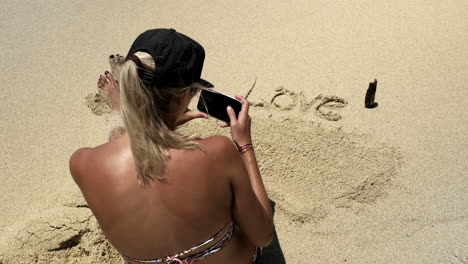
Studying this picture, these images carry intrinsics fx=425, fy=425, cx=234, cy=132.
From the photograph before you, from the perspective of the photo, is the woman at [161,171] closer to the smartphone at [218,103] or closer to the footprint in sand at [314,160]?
the smartphone at [218,103]

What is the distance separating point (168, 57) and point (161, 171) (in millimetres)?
338

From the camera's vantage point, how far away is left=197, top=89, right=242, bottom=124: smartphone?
165 cm

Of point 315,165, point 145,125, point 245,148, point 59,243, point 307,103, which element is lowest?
point 59,243

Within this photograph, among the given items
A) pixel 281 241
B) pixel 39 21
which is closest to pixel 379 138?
pixel 281 241

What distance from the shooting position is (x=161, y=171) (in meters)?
1.24

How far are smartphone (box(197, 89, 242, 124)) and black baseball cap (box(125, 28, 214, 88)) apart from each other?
1.01ft

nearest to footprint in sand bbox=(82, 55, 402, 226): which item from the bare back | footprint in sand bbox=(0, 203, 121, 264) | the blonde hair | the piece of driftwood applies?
the piece of driftwood

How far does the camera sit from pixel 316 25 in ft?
11.2

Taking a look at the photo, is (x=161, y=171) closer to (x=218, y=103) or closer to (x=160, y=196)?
(x=160, y=196)

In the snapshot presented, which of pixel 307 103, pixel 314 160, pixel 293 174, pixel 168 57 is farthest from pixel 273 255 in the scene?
pixel 168 57

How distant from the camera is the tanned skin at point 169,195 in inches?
49.7

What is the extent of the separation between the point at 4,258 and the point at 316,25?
268 centimetres

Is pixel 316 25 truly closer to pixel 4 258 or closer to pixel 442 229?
pixel 442 229

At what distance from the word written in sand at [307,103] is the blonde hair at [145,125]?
1539 millimetres
